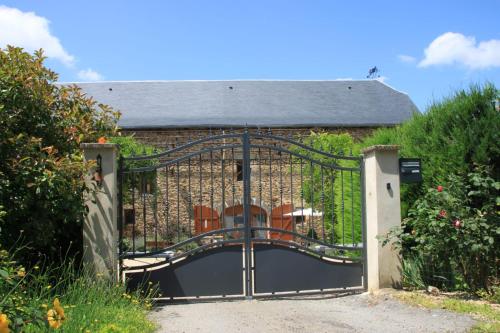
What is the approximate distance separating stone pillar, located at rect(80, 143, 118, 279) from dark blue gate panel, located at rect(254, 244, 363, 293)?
182 centimetres

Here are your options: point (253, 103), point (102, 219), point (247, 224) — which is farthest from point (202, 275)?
point (253, 103)

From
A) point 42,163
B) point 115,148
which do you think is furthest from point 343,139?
point 42,163

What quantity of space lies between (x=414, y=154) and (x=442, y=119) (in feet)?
2.16

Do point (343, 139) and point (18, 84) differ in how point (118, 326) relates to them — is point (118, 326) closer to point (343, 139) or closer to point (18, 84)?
point (18, 84)

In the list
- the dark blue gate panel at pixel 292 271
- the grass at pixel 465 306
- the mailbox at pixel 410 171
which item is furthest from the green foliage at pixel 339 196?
the grass at pixel 465 306

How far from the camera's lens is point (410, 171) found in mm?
6711

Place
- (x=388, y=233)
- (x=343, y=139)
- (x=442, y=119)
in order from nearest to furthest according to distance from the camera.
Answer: (x=388, y=233), (x=442, y=119), (x=343, y=139)

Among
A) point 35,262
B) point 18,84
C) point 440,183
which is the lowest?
point 35,262

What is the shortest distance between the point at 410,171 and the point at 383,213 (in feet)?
2.21

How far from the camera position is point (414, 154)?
739 centimetres

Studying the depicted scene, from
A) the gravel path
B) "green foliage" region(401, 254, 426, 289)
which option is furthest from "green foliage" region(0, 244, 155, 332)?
"green foliage" region(401, 254, 426, 289)

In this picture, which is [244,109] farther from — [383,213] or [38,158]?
[38,158]

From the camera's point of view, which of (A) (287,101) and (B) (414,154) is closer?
(B) (414,154)

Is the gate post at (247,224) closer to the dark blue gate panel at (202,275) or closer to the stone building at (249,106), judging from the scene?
the dark blue gate panel at (202,275)
